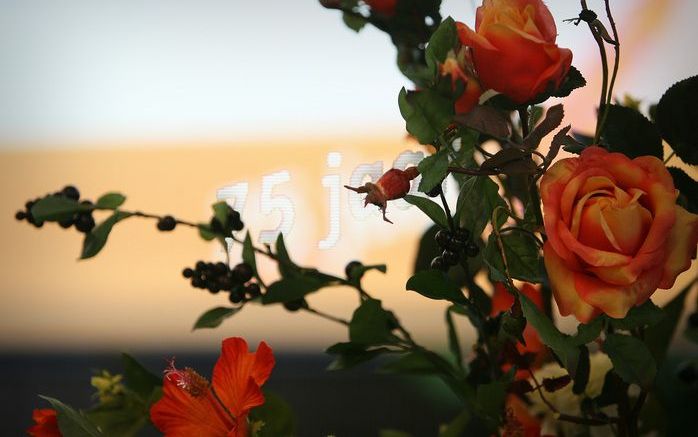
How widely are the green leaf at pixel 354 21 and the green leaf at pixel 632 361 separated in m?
0.17

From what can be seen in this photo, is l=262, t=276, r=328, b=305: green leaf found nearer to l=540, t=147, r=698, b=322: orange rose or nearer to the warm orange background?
l=540, t=147, r=698, b=322: orange rose

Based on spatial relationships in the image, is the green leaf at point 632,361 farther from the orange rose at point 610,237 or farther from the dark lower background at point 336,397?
the dark lower background at point 336,397

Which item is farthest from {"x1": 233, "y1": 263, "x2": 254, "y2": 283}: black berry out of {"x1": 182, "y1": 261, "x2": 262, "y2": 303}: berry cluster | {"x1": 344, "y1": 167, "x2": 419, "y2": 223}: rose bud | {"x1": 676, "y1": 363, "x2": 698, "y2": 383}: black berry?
{"x1": 676, "y1": 363, "x2": 698, "y2": 383}: black berry

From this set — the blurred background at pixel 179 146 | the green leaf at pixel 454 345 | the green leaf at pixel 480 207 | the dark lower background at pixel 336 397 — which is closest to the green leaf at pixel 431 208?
the green leaf at pixel 480 207

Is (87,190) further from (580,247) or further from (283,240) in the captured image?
(580,247)

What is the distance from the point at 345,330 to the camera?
102 centimetres

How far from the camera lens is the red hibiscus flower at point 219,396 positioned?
0.90 ft

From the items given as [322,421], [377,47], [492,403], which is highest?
[377,47]

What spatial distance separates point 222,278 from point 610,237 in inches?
6.5

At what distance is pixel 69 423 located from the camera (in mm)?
273

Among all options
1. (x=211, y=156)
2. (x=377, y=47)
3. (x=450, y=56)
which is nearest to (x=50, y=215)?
(x=450, y=56)

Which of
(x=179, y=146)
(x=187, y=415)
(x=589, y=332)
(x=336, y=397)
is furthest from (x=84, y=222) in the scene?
(x=179, y=146)

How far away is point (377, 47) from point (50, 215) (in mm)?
543

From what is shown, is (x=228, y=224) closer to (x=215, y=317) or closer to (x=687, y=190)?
(x=215, y=317)
